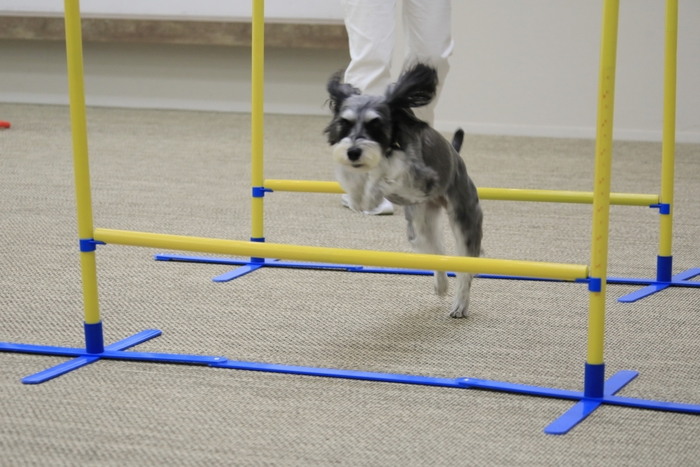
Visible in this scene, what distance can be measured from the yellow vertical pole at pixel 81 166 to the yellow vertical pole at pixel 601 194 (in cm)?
111

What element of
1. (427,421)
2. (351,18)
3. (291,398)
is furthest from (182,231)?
(427,421)

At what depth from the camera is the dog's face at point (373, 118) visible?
188 cm

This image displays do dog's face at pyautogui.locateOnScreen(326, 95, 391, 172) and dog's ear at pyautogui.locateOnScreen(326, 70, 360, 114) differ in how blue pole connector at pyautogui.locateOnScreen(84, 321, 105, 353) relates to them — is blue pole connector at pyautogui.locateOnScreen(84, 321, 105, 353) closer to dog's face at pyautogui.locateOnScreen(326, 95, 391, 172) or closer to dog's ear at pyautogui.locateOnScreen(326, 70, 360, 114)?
dog's face at pyautogui.locateOnScreen(326, 95, 391, 172)

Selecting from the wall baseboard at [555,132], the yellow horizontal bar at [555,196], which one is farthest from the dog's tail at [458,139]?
the wall baseboard at [555,132]

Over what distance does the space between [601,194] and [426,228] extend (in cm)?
72

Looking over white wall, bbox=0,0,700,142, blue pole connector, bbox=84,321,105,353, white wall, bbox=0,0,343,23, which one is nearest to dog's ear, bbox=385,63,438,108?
blue pole connector, bbox=84,321,105,353

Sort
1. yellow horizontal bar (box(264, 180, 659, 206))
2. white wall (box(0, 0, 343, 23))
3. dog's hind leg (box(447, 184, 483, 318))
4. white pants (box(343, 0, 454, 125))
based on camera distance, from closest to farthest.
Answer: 1. dog's hind leg (box(447, 184, 483, 318))
2. yellow horizontal bar (box(264, 180, 659, 206))
3. white pants (box(343, 0, 454, 125))
4. white wall (box(0, 0, 343, 23))

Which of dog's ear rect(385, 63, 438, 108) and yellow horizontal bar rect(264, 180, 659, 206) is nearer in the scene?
dog's ear rect(385, 63, 438, 108)

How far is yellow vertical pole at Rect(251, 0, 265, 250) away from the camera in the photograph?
98.0 inches

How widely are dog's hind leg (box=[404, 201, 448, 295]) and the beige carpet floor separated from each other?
0.56 feet

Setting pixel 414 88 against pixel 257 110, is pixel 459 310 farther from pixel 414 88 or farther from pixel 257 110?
pixel 257 110

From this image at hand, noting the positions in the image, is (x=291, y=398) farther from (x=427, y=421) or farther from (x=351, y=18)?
(x=351, y=18)

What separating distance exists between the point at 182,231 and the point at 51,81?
405 cm

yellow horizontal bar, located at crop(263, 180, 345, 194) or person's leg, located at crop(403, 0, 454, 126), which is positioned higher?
person's leg, located at crop(403, 0, 454, 126)
